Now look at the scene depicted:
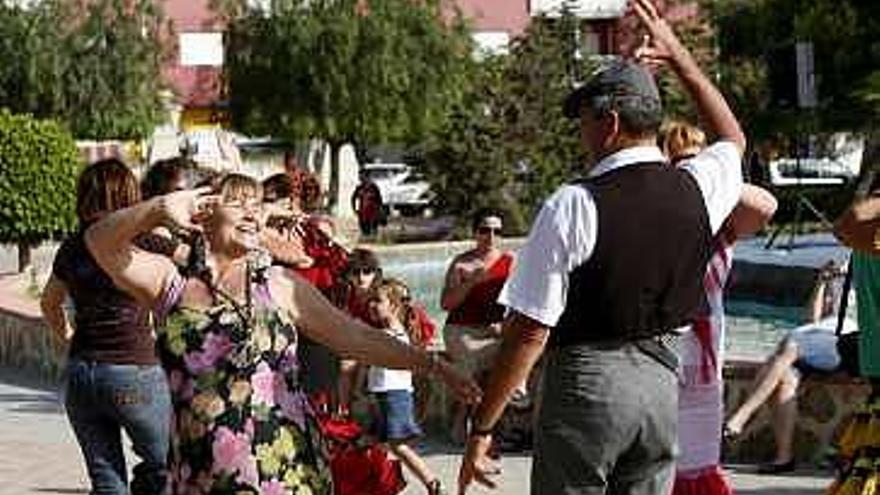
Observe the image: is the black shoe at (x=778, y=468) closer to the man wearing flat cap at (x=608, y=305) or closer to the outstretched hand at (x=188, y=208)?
the man wearing flat cap at (x=608, y=305)

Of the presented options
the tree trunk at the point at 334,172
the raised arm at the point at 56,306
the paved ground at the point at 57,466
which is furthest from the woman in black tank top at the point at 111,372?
the tree trunk at the point at 334,172

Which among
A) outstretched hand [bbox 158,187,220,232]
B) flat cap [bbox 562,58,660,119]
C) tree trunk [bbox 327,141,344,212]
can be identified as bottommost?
tree trunk [bbox 327,141,344,212]

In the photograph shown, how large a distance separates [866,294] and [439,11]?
39930mm

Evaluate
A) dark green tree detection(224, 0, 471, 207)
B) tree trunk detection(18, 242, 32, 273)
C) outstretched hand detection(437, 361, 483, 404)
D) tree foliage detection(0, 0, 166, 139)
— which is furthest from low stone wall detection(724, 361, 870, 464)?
tree foliage detection(0, 0, 166, 139)

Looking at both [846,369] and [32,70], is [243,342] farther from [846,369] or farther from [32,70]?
[32,70]

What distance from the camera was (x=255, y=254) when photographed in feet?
18.5

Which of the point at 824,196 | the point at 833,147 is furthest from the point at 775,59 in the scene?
the point at 833,147

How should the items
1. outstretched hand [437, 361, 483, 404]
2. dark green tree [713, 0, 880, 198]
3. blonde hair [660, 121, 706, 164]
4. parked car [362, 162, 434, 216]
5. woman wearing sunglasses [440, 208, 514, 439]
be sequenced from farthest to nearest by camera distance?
parked car [362, 162, 434, 216]
dark green tree [713, 0, 880, 198]
woman wearing sunglasses [440, 208, 514, 439]
blonde hair [660, 121, 706, 164]
outstretched hand [437, 361, 483, 404]

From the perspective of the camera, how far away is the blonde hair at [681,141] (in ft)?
21.0

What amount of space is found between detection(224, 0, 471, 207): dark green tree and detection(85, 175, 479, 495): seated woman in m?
37.7

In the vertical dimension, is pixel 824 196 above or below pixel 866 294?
below

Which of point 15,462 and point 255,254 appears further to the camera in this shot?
point 15,462

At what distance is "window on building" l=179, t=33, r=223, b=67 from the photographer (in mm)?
57031

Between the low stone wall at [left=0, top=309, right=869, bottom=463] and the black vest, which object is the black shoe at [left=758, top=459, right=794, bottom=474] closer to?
the low stone wall at [left=0, top=309, right=869, bottom=463]
